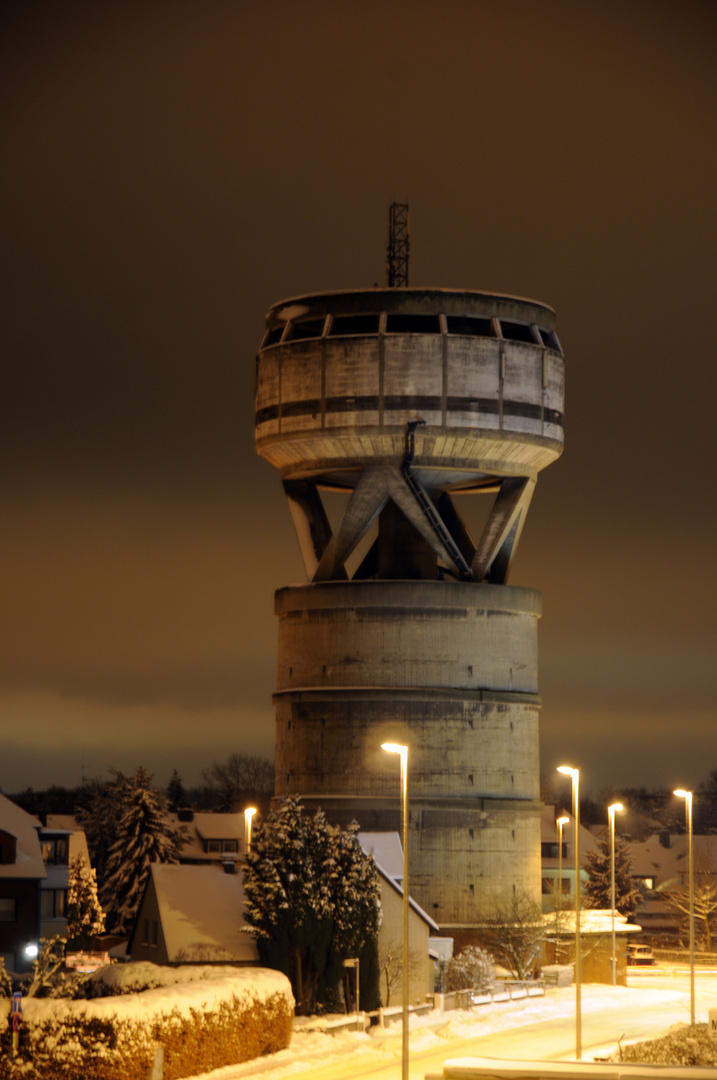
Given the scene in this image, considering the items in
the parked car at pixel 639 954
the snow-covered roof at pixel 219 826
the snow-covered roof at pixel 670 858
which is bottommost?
the parked car at pixel 639 954

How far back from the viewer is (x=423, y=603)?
2611 inches

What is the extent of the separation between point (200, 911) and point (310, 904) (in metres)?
4.23

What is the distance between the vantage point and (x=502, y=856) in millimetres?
66438

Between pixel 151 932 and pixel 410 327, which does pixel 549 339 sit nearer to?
pixel 410 327

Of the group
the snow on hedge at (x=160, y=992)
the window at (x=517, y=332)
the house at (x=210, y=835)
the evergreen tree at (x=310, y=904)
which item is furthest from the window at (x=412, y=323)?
the house at (x=210, y=835)

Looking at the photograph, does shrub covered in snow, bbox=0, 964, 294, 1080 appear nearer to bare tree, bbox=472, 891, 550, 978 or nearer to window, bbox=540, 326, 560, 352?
bare tree, bbox=472, 891, 550, 978

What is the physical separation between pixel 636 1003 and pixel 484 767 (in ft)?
40.9

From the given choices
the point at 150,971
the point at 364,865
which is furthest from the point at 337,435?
the point at 150,971

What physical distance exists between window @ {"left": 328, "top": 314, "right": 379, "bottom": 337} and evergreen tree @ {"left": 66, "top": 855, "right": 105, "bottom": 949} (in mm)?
25041

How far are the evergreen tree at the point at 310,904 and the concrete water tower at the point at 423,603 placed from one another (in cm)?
1510

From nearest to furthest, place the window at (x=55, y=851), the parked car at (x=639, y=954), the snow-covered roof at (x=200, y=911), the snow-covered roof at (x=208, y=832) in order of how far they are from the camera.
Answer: the snow-covered roof at (x=200, y=911) → the window at (x=55, y=851) → the parked car at (x=639, y=954) → the snow-covered roof at (x=208, y=832)

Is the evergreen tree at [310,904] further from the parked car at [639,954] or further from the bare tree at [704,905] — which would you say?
the bare tree at [704,905]

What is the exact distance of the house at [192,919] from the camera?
48.6m

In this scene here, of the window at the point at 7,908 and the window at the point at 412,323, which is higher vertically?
the window at the point at 412,323
